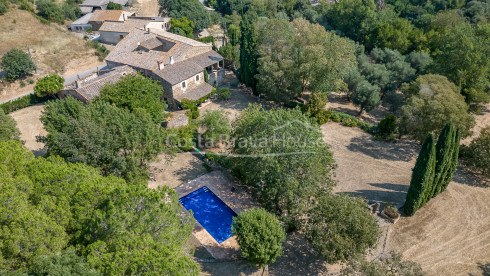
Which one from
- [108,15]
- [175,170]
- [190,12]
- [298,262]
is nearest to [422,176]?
[298,262]

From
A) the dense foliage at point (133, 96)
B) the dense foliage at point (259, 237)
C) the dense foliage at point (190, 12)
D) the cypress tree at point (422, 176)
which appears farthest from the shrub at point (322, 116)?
the dense foliage at point (190, 12)

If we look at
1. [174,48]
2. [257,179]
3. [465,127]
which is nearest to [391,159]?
[465,127]

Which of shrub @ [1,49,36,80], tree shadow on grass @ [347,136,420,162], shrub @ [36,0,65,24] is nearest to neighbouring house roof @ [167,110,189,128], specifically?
tree shadow on grass @ [347,136,420,162]

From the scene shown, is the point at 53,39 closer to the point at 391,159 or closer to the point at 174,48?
the point at 174,48

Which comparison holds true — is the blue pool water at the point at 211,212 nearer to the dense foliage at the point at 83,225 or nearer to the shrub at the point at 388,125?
the dense foliage at the point at 83,225

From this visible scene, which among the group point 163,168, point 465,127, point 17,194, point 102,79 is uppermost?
point 465,127

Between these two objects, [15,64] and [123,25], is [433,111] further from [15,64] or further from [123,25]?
[123,25]
